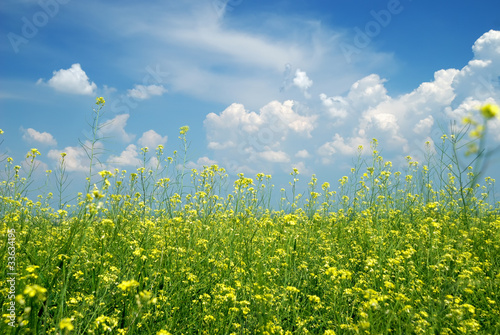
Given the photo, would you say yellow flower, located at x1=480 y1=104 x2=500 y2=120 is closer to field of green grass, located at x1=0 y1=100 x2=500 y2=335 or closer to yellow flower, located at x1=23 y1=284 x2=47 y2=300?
field of green grass, located at x1=0 y1=100 x2=500 y2=335

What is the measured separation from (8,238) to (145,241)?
52.8 inches

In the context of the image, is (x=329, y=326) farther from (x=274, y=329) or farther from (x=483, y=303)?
(x=483, y=303)

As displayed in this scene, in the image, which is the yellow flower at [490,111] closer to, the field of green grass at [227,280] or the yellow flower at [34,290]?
the field of green grass at [227,280]

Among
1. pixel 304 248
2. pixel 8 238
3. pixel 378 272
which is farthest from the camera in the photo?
pixel 304 248

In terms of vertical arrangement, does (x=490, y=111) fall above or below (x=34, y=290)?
above

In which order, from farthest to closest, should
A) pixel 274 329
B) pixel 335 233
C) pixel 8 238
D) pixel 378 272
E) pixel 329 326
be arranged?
pixel 335 233 → pixel 378 272 → pixel 8 238 → pixel 329 326 → pixel 274 329

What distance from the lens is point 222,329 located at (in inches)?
103

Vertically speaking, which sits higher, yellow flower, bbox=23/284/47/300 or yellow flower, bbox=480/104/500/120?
yellow flower, bbox=480/104/500/120

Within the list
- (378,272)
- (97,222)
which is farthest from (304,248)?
(97,222)

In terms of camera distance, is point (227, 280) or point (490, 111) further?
point (227, 280)

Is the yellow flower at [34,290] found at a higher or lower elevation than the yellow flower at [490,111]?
lower

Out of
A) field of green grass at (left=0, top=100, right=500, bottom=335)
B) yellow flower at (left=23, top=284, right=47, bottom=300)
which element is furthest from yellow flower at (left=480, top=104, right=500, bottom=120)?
yellow flower at (left=23, top=284, right=47, bottom=300)

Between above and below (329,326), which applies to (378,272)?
above

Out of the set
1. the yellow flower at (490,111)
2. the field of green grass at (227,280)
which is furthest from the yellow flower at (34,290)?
the yellow flower at (490,111)
